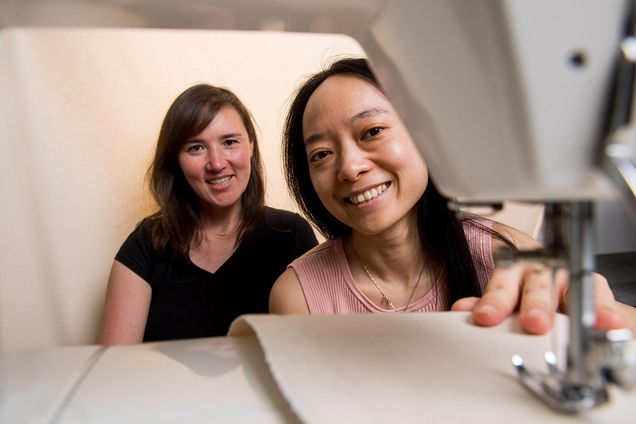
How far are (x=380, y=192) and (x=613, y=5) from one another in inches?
19.0

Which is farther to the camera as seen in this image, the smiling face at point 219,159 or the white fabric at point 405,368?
the smiling face at point 219,159

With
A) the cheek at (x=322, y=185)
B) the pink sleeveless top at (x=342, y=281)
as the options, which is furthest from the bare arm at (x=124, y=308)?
the cheek at (x=322, y=185)

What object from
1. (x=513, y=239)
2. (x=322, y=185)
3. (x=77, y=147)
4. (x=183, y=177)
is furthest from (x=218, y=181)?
(x=513, y=239)

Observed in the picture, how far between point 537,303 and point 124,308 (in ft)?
2.77

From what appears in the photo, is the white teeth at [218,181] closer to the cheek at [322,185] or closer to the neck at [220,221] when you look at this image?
the neck at [220,221]

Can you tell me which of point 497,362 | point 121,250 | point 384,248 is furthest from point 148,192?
point 497,362

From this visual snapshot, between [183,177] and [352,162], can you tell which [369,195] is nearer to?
[352,162]

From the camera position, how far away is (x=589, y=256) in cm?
31

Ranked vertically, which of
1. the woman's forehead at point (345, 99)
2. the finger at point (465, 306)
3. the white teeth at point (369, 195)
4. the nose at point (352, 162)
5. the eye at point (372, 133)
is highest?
the woman's forehead at point (345, 99)

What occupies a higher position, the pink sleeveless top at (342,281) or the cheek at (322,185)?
the cheek at (322,185)

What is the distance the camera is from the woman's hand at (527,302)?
433 mm

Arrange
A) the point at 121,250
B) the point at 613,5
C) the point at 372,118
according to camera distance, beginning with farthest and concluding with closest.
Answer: the point at 121,250 → the point at 372,118 → the point at 613,5

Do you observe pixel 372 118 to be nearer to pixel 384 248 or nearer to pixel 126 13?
pixel 384 248

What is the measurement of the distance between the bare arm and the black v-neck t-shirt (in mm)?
20
